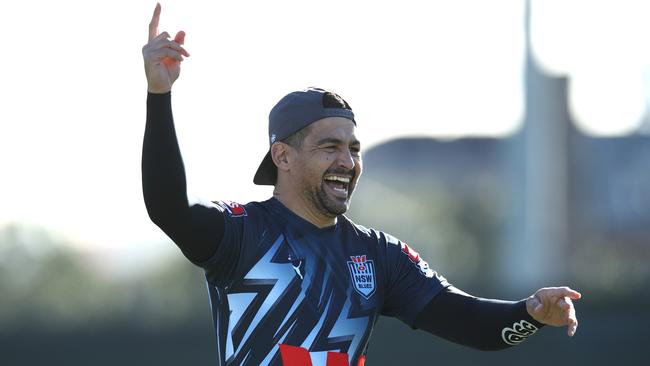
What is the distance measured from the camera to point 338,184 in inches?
196

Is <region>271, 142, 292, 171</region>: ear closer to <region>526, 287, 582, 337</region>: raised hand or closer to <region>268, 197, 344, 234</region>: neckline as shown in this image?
<region>268, 197, 344, 234</region>: neckline

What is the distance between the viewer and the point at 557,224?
1717cm

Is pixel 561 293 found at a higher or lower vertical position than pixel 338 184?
lower

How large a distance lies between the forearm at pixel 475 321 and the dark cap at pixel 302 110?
839 millimetres

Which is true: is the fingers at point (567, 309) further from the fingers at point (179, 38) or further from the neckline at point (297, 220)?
the fingers at point (179, 38)

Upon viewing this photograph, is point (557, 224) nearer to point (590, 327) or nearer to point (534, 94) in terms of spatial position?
point (534, 94)

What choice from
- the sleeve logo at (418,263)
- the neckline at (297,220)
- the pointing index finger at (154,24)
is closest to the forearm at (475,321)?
the sleeve logo at (418,263)

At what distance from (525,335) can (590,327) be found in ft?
20.9

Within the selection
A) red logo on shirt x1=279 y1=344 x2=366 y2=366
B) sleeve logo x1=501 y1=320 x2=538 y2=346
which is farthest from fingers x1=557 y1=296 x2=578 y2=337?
red logo on shirt x1=279 y1=344 x2=366 y2=366

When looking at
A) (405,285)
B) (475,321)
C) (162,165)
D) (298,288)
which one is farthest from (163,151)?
(475,321)

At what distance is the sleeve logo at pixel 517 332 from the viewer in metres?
4.83

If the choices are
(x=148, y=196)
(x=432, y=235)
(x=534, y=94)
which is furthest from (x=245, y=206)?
(x=432, y=235)

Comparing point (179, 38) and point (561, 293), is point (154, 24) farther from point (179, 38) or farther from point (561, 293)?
point (561, 293)

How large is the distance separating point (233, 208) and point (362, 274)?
1.99 feet
